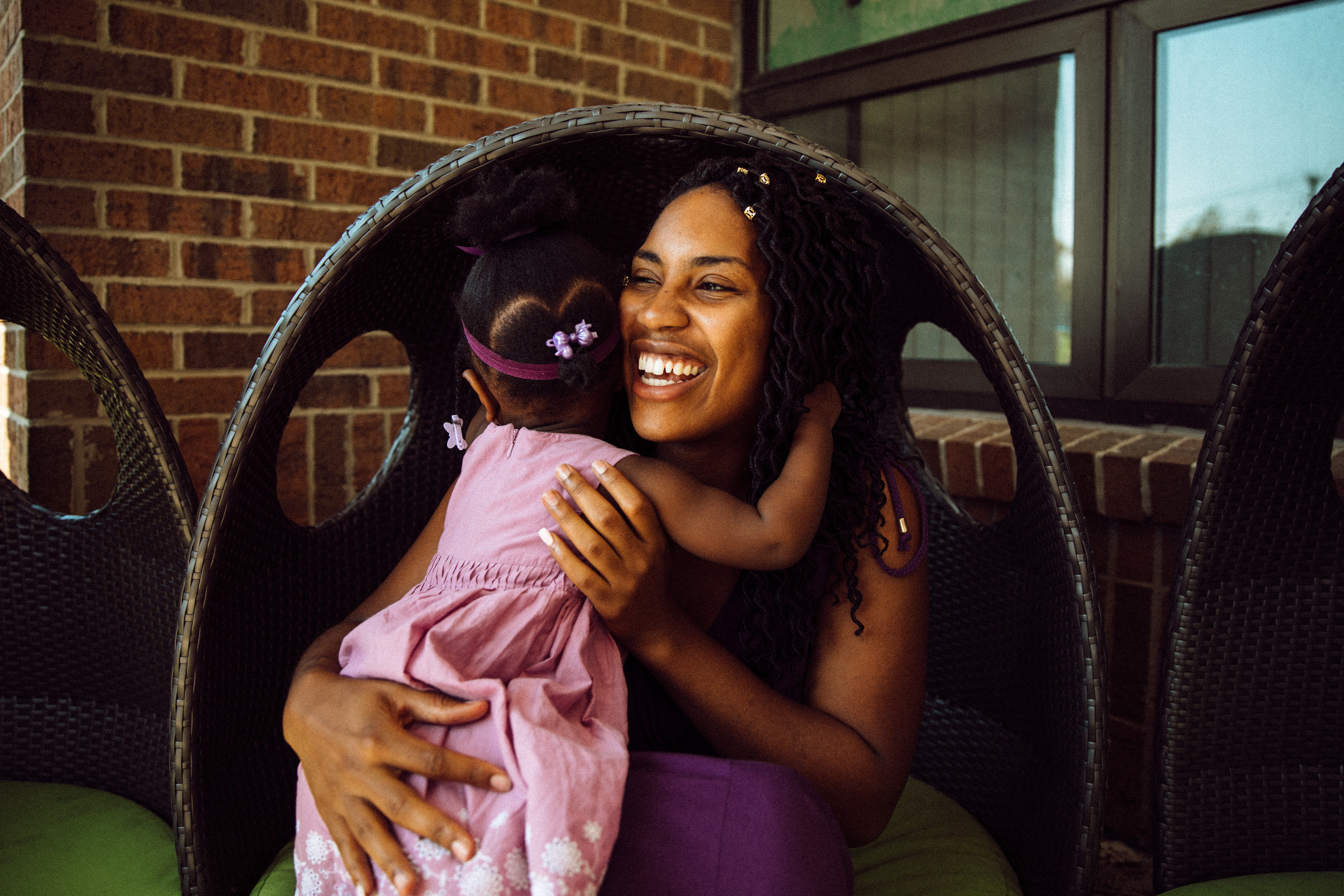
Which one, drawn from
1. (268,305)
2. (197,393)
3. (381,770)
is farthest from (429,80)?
(381,770)

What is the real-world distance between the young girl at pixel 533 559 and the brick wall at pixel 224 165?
1.43 m

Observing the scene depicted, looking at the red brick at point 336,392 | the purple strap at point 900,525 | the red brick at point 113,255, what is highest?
the red brick at point 113,255

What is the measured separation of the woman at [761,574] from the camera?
1246 millimetres

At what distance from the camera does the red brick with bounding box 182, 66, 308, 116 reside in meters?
2.46

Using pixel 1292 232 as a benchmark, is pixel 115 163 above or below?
above

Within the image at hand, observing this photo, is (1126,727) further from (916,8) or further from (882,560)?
(916,8)

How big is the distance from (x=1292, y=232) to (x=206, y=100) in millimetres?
2566

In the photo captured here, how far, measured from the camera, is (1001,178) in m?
2.81

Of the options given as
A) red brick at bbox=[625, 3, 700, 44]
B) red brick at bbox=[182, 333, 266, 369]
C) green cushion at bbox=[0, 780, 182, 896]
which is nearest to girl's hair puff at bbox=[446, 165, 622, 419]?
green cushion at bbox=[0, 780, 182, 896]

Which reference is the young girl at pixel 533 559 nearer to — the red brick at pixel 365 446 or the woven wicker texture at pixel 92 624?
the woven wicker texture at pixel 92 624

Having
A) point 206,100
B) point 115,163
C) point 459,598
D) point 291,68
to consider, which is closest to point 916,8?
point 291,68

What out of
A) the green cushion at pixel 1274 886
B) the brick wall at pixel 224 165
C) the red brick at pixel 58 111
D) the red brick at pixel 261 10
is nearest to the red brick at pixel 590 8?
the brick wall at pixel 224 165

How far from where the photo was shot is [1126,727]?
2.13 m

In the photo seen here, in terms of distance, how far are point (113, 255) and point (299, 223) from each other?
50 centimetres
